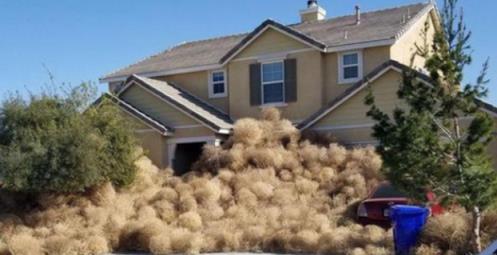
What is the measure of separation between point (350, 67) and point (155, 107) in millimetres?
7812

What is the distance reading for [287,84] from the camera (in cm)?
2361

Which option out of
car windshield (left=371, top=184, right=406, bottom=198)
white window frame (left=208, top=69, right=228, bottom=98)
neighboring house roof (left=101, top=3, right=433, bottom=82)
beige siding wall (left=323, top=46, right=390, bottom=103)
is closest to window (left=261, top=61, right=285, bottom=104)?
neighboring house roof (left=101, top=3, right=433, bottom=82)

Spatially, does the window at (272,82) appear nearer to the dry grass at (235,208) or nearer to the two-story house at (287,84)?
the two-story house at (287,84)

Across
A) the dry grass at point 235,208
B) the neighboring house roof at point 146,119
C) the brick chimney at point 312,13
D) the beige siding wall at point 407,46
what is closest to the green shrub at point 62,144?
the dry grass at point 235,208

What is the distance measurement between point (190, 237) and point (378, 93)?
956cm

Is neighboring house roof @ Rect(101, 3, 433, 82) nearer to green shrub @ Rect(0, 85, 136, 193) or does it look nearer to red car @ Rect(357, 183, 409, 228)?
green shrub @ Rect(0, 85, 136, 193)

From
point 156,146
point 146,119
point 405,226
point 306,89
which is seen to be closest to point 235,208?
point 405,226

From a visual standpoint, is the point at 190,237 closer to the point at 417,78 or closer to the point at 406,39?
the point at 417,78

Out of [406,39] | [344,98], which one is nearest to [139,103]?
[344,98]

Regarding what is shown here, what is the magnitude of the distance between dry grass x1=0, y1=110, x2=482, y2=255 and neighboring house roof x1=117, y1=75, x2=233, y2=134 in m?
1.26

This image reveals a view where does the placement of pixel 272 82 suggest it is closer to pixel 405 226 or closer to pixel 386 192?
pixel 386 192

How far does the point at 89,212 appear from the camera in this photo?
641 inches

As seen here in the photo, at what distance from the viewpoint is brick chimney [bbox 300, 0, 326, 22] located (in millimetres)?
28062

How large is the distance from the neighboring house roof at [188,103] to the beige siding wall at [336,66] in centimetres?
401
